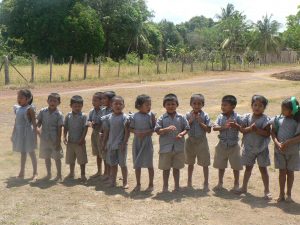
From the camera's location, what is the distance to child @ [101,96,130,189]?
5.45 metres

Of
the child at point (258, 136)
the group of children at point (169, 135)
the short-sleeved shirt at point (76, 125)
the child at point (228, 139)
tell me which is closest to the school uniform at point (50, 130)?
the group of children at point (169, 135)

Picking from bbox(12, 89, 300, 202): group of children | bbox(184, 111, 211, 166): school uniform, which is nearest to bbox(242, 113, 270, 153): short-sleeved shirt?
bbox(12, 89, 300, 202): group of children

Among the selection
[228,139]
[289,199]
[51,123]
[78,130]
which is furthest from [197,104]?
[51,123]

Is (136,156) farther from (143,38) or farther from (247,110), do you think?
(143,38)

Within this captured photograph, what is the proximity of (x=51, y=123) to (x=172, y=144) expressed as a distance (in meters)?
1.72

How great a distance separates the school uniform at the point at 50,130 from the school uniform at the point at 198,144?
1.74m

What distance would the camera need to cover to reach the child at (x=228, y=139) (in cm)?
531

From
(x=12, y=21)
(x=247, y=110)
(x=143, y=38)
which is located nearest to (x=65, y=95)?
(x=247, y=110)

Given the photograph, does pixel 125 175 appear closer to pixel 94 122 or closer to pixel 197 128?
pixel 94 122

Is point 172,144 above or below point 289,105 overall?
below

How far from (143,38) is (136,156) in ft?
132

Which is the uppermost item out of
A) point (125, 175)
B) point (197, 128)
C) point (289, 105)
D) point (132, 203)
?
point (289, 105)

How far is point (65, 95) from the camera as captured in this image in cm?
1566

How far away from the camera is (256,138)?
16.9 ft
